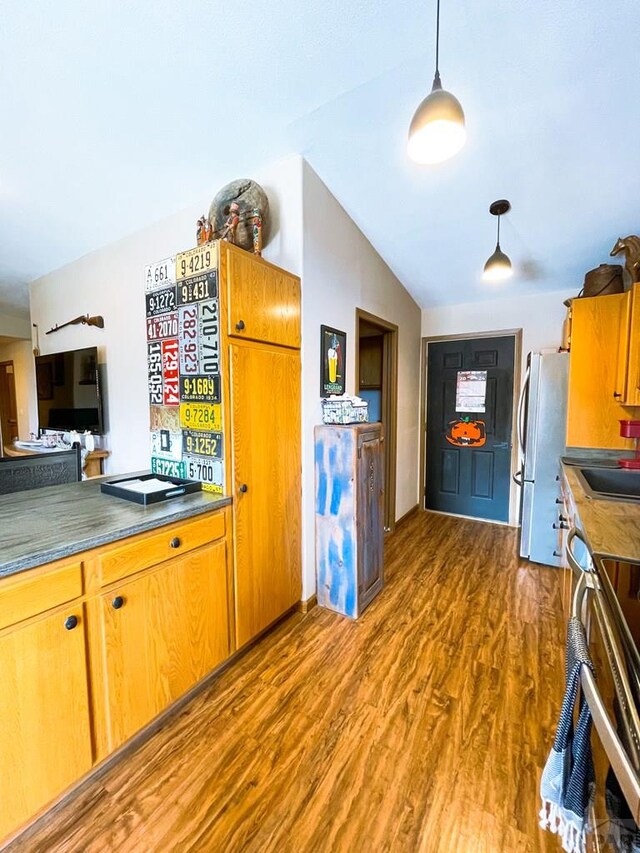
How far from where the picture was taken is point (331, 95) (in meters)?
1.85

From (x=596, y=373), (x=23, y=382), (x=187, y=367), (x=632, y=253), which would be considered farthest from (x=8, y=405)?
(x=632, y=253)

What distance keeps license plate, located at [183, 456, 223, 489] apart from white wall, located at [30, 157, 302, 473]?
1587mm

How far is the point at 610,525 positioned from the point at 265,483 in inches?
60.8

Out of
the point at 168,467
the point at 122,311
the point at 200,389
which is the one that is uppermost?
the point at 122,311

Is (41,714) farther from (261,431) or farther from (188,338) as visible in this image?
(188,338)

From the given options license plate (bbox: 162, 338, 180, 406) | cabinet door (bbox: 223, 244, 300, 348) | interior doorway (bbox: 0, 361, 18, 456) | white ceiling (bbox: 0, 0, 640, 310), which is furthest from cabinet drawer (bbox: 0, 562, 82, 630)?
interior doorway (bbox: 0, 361, 18, 456)

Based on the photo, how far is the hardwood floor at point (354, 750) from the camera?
3.78 ft

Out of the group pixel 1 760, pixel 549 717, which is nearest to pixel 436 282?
pixel 549 717

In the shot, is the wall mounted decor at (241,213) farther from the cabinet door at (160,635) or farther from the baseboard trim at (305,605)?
the baseboard trim at (305,605)

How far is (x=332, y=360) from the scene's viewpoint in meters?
2.56

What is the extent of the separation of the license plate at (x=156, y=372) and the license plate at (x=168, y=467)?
326 millimetres

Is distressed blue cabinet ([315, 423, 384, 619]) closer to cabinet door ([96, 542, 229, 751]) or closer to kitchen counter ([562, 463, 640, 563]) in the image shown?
cabinet door ([96, 542, 229, 751])

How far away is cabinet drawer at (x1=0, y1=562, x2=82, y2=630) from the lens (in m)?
1.04

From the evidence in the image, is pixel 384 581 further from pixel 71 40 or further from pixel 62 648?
pixel 71 40
